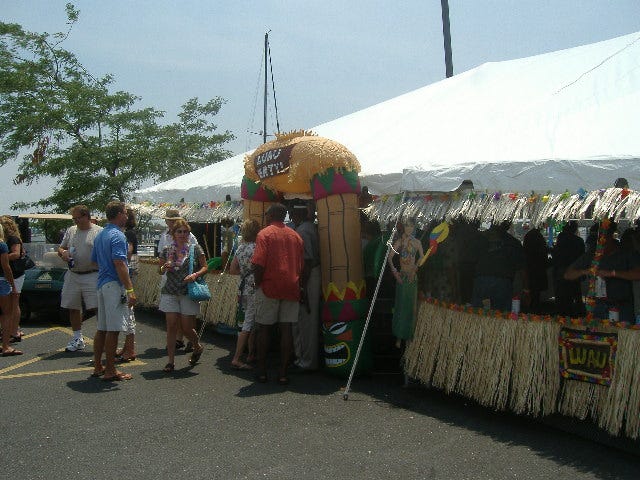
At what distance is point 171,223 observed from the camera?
764 centimetres

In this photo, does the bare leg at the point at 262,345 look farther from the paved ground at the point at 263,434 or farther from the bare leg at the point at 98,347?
the bare leg at the point at 98,347

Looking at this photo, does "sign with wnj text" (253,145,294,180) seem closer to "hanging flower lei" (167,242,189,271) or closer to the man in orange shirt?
the man in orange shirt

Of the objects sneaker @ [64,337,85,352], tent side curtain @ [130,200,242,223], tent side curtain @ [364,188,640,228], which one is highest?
tent side curtain @ [130,200,242,223]

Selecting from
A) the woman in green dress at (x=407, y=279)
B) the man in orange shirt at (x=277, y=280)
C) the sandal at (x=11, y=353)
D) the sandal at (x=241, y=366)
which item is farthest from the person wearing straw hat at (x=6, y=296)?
the woman in green dress at (x=407, y=279)

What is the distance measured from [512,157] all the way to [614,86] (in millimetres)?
1636

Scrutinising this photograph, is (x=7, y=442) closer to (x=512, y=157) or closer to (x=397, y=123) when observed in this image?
(x=512, y=157)

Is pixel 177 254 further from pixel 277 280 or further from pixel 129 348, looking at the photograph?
pixel 129 348

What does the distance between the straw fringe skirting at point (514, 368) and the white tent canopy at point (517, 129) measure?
1.13m

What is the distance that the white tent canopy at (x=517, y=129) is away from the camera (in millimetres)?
4828

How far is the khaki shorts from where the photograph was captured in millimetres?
6336

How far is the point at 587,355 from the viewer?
4691mm

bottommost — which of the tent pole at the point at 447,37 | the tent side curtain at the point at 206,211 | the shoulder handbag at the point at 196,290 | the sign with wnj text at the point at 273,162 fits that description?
the shoulder handbag at the point at 196,290

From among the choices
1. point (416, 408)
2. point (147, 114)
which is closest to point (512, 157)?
point (416, 408)

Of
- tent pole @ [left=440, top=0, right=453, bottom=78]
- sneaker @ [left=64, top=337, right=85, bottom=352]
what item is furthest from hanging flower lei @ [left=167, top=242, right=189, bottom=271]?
tent pole @ [left=440, top=0, right=453, bottom=78]
